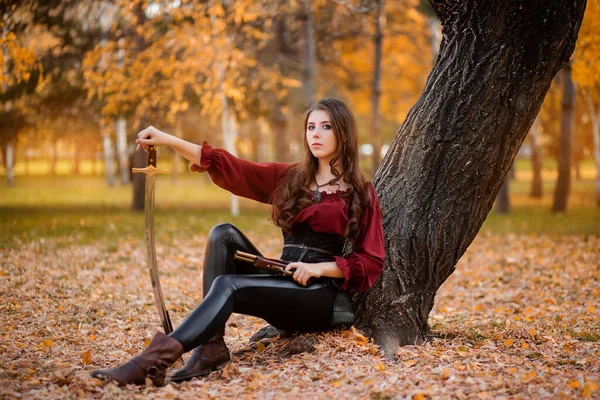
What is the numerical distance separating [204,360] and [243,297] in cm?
42

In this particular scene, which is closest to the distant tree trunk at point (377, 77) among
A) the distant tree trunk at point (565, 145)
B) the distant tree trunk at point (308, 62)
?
the distant tree trunk at point (308, 62)

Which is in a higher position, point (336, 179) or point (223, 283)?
point (336, 179)

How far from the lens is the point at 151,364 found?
10.5ft

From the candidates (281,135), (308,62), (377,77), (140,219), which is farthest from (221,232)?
(281,135)

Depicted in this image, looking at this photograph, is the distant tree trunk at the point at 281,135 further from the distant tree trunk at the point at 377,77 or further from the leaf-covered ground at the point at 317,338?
the leaf-covered ground at the point at 317,338

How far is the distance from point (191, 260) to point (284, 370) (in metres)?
4.73

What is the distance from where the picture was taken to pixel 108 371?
3.18 m

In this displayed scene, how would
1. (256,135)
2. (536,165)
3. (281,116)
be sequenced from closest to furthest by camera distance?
(281,116) < (536,165) < (256,135)

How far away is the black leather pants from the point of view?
3291mm

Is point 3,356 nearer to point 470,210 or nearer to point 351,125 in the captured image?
point 351,125

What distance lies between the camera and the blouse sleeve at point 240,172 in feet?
12.1

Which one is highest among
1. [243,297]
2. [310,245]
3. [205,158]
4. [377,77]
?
[377,77]

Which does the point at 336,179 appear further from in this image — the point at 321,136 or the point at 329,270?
the point at 329,270

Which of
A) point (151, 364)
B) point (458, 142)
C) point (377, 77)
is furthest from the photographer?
point (377, 77)
